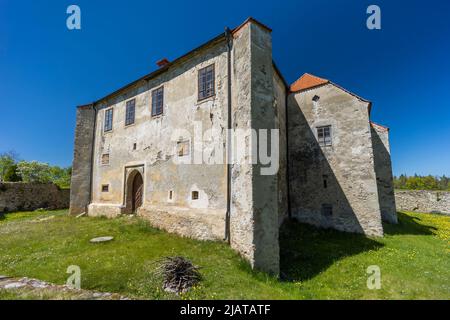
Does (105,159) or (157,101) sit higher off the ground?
(157,101)

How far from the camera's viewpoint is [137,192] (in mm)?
11984

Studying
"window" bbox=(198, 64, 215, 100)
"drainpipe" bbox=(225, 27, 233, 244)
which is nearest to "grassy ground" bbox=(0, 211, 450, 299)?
"drainpipe" bbox=(225, 27, 233, 244)

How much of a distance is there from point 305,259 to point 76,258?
764 cm

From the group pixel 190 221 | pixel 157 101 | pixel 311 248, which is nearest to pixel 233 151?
pixel 190 221

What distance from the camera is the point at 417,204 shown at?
22625 mm

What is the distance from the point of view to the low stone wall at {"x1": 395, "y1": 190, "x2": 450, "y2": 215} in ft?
67.9

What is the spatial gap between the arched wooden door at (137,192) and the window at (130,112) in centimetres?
332

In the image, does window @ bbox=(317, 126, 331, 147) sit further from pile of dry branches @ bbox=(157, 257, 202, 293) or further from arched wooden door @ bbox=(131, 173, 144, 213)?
arched wooden door @ bbox=(131, 173, 144, 213)

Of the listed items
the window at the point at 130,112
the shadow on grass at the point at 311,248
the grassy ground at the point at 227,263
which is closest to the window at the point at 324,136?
the shadow on grass at the point at 311,248

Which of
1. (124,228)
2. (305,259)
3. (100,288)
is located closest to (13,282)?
(100,288)

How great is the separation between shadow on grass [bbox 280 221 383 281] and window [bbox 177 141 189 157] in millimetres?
5819

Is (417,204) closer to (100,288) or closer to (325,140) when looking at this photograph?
(325,140)

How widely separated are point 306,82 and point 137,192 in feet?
42.3

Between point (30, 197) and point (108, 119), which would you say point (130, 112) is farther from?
point (30, 197)
